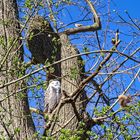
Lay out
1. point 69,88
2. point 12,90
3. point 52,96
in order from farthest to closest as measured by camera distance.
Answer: point 69,88
point 52,96
point 12,90

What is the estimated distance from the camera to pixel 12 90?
3.55 metres

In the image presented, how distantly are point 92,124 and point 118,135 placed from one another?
0.91 meters

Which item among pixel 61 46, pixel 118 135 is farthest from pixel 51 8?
pixel 118 135

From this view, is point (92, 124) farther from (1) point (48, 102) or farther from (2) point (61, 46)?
(2) point (61, 46)

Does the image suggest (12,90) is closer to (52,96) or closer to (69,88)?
(52,96)

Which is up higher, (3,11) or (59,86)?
(3,11)

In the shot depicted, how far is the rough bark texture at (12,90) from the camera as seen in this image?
10.5 feet

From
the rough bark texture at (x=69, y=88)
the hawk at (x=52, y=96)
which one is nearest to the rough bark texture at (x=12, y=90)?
the rough bark texture at (x=69, y=88)

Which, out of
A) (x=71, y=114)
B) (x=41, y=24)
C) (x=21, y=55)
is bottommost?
(x=71, y=114)

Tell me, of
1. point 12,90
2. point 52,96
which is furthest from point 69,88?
point 12,90

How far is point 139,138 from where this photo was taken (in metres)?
3.24

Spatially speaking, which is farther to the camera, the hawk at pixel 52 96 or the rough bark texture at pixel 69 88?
the hawk at pixel 52 96

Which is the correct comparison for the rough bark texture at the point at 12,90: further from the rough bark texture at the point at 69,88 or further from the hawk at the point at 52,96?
the hawk at the point at 52,96

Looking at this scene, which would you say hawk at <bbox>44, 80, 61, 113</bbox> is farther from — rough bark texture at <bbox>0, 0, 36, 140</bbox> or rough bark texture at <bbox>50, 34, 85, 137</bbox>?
rough bark texture at <bbox>0, 0, 36, 140</bbox>
